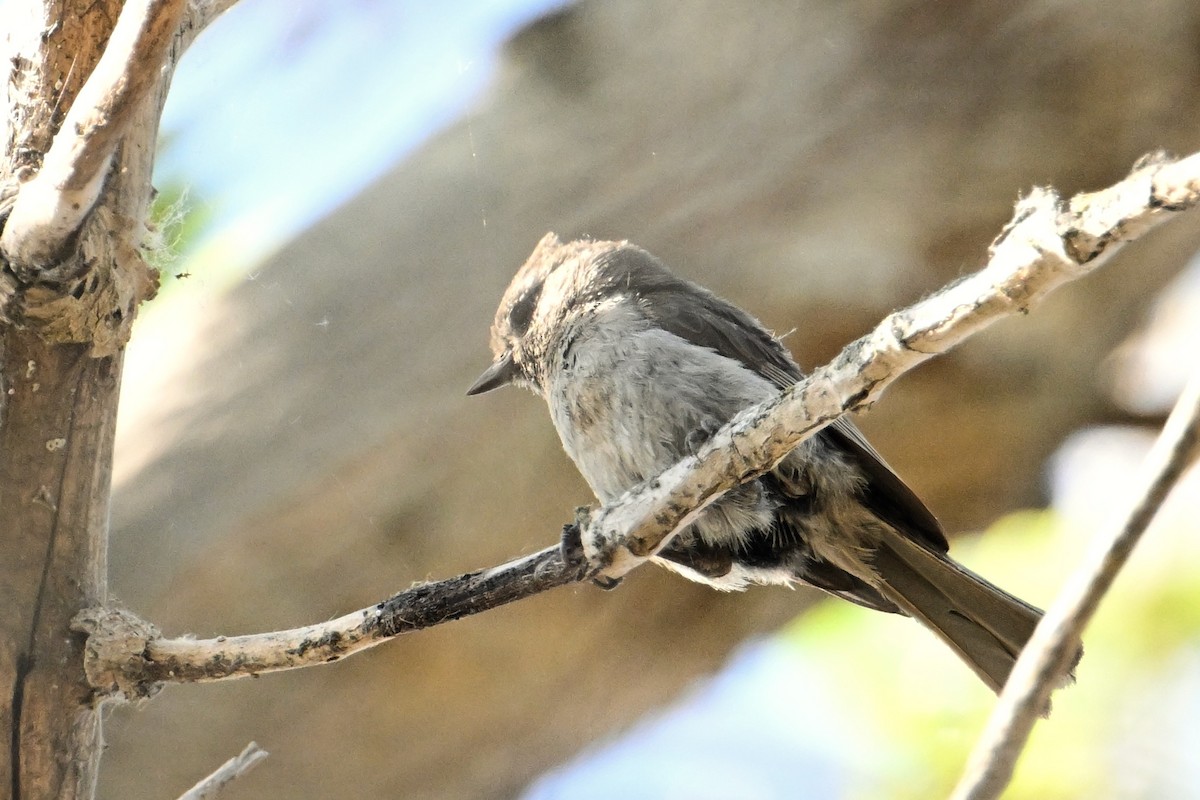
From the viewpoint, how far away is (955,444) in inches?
94.7

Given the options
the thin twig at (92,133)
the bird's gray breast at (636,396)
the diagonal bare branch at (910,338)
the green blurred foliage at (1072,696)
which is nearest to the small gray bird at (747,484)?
the bird's gray breast at (636,396)

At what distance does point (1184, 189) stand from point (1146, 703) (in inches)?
63.9

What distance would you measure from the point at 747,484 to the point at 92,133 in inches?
36.0

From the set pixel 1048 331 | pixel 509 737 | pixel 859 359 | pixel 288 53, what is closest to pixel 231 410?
pixel 288 53

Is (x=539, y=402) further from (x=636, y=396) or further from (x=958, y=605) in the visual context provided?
(x=958, y=605)

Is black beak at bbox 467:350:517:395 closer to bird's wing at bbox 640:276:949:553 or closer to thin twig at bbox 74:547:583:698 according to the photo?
bird's wing at bbox 640:276:949:553

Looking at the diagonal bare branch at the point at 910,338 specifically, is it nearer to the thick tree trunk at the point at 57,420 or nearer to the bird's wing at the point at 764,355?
the bird's wing at the point at 764,355

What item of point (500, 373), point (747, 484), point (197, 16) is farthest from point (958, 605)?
point (197, 16)

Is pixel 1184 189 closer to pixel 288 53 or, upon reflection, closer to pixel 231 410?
pixel 288 53

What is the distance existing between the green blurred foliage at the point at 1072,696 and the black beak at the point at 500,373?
1.07 metres

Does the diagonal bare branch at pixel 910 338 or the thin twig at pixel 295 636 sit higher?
the thin twig at pixel 295 636

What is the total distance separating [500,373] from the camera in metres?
1.84

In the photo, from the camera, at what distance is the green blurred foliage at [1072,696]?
203 cm

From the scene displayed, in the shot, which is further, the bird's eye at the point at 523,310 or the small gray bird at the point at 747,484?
the bird's eye at the point at 523,310
